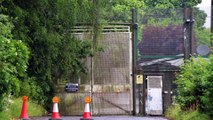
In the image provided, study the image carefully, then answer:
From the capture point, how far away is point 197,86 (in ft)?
55.6

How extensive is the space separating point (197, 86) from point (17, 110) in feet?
20.0

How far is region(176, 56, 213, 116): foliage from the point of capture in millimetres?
14778

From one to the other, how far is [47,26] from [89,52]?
124 inches

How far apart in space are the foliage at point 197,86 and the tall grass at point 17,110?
5471 mm

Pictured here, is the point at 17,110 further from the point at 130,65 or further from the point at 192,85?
the point at 130,65

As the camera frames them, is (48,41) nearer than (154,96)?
Yes

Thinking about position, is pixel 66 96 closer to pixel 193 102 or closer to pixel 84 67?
pixel 84 67

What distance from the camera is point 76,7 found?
2084 centimetres

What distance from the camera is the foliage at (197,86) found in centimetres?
1478

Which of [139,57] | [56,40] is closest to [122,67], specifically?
[139,57]

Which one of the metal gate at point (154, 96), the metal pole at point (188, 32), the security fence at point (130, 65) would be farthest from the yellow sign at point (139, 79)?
the metal pole at point (188, 32)

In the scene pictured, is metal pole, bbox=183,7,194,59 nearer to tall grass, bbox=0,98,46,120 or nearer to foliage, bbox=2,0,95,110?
foliage, bbox=2,0,95,110

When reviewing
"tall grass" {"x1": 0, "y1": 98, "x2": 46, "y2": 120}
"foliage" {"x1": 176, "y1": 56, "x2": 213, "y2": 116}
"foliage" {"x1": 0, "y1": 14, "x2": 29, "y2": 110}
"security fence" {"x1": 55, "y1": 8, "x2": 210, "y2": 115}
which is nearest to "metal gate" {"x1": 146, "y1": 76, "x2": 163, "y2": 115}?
"security fence" {"x1": 55, "y1": 8, "x2": 210, "y2": 115}

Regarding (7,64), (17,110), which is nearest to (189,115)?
(17,110)
